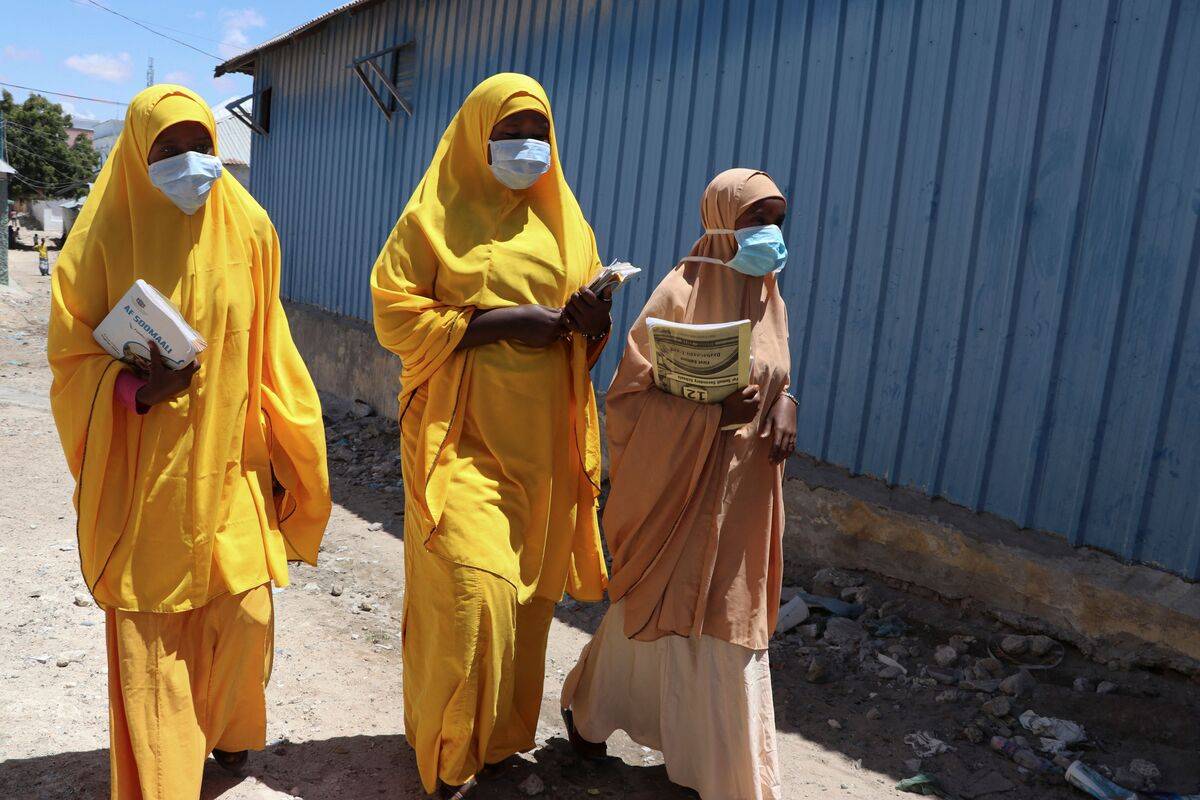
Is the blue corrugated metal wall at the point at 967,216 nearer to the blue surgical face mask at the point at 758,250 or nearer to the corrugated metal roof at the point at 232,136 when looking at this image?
the blue surgical face mask at the point at 758,250

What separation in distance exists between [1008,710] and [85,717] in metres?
3.40

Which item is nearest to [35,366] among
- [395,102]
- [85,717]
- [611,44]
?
[395,102]

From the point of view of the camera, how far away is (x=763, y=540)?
2.88m

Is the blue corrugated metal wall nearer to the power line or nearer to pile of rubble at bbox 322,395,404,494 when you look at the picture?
pile of rubble at bbox 322,395,404,494

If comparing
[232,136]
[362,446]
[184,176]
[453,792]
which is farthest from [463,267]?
[232,136]

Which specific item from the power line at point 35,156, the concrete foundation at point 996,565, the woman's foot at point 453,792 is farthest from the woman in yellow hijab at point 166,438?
the power line at point 35,156

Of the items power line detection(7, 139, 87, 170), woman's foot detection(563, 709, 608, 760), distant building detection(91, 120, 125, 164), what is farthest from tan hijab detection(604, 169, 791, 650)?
distant building detection(91, 120, 125, 164)

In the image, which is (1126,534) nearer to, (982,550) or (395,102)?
(982,550)

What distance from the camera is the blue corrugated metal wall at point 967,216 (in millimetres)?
3754

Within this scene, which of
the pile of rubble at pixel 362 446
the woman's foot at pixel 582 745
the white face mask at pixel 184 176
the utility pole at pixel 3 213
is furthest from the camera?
the utility pole at pixel 3 213

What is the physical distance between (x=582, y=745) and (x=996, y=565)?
214 cm

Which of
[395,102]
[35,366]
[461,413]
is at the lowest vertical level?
[35,366]

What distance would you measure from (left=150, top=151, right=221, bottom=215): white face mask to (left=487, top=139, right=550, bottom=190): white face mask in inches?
31.1

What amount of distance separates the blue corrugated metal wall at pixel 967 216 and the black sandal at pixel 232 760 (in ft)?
10.4
